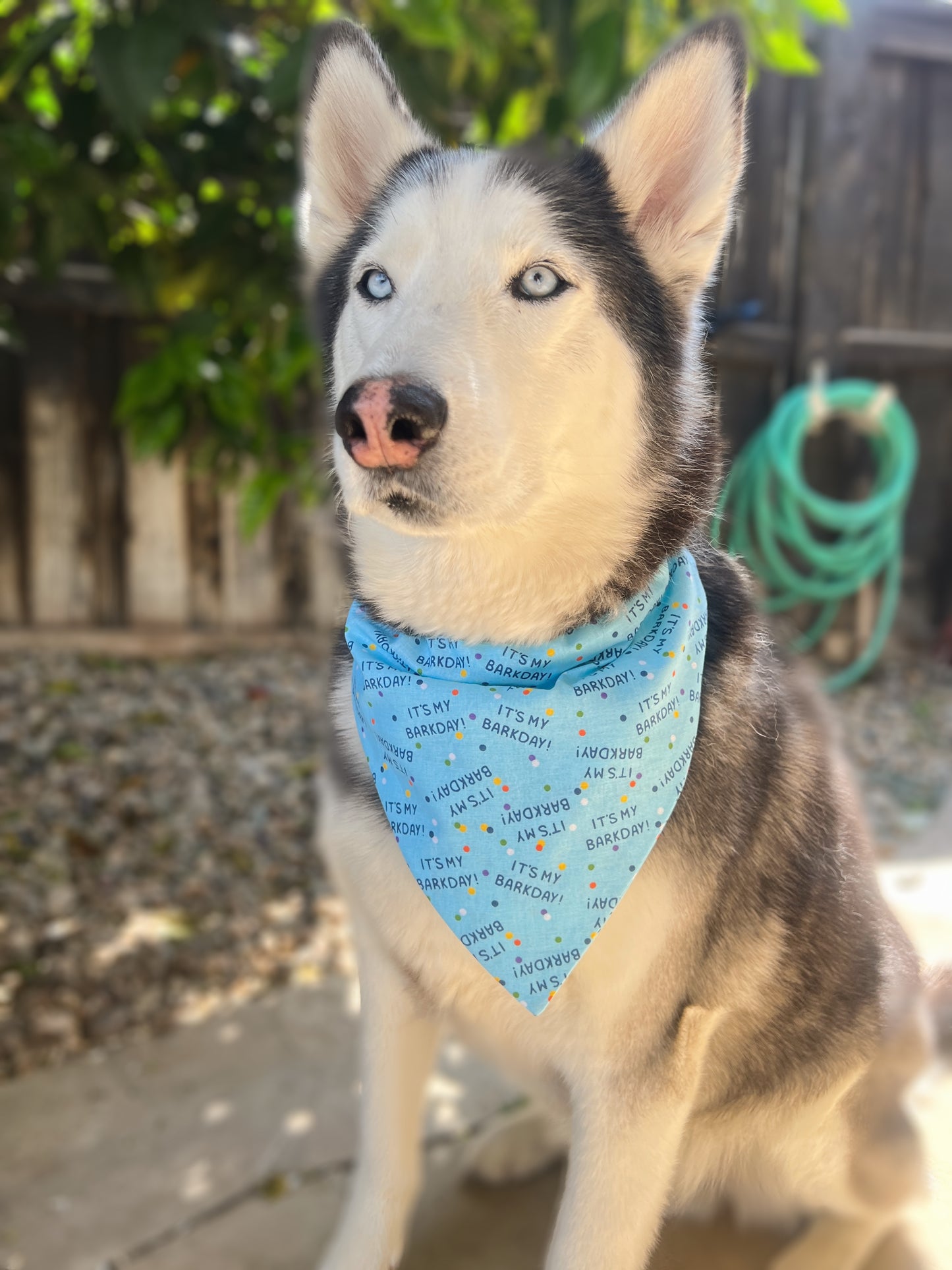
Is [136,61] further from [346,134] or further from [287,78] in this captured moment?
[346,134]

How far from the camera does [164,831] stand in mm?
2936

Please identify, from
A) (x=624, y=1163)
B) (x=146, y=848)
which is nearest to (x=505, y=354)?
(x=624, y=1163)

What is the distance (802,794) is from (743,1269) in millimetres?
616

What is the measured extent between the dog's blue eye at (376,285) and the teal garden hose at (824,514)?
304 centimetres

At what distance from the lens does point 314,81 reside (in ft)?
3.92

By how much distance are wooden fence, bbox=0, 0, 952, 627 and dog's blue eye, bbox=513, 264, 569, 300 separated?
266 cm

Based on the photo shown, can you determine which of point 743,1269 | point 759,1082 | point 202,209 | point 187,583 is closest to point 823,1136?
point 759,1082

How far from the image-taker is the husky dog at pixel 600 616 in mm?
1086

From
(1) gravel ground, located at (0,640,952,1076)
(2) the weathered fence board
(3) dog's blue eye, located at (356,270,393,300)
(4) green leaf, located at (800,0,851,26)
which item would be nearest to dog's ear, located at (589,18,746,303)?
(3) dog's blue eye, located at (356,270,393,300)

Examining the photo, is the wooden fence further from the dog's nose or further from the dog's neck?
the dog's nose

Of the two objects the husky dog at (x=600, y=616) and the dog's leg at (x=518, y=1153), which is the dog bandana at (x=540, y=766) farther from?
the dog's leg at (x=518, y=1153)

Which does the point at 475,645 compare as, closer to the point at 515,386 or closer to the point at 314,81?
the point at 515,386

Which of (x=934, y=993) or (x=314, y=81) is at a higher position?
(x=314, y=81)

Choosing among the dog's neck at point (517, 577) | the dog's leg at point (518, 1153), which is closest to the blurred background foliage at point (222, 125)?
the dog's neck at point (517, 577)
